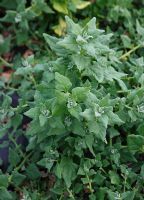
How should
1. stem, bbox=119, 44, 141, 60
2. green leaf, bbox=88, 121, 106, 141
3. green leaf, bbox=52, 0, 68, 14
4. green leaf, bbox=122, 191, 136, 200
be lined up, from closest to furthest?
1. green leaf, bbox=88, 121, 106, 141
2. green leaf, bbox=122, 191, 136, 200
3. stem, bbox=119, 44, 141, 60
4. green leaf, bbox=52, 0, 68, 14

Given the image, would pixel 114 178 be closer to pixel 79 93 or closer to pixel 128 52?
pixel 79 93

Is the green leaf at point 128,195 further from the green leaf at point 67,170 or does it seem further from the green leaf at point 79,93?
the green leaf at point 79,93

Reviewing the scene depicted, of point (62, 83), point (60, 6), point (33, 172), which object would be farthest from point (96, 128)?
point (60, 6)

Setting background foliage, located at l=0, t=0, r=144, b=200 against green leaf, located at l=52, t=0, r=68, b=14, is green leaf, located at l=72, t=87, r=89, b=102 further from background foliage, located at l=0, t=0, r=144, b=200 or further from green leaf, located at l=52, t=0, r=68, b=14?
green leaf, located at l=52, t=0, r=68, b=14

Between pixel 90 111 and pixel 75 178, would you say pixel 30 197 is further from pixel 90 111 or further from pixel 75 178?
pixel 90 111

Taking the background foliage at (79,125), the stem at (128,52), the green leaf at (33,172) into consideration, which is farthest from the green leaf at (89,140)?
the stem at (128,52)

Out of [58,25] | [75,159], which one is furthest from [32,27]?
[75,159]

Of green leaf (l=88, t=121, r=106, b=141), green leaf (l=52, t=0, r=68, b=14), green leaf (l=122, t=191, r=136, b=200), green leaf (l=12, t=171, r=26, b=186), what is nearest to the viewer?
green leaf (l=88, t=121, r=106, b=141)

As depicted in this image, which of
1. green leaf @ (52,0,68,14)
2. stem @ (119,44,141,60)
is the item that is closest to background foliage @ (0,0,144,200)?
stem @ (119,44,141,60)
